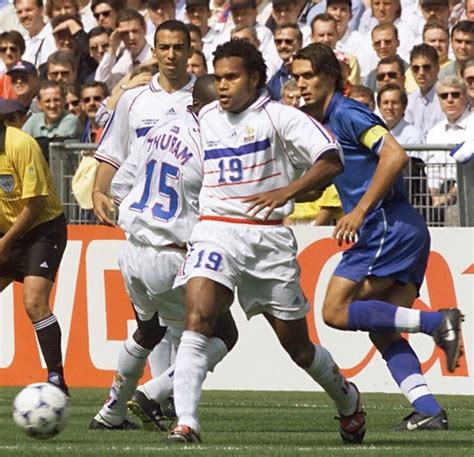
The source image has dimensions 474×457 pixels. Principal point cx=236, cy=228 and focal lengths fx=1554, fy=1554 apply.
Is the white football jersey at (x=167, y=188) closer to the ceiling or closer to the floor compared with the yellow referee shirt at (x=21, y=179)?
closer to the ceiling

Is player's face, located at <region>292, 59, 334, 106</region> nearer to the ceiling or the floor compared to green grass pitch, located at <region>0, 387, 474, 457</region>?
nearer to the ceiling

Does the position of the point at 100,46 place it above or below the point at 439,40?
below

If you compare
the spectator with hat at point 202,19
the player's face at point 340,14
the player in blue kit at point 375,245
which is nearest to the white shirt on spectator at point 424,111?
the player's face at point 340,14

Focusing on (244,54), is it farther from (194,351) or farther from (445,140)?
(445,140)

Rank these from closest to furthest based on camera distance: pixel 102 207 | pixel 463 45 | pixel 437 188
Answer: pixel 102 207 → pixel 437 188 → pixel 463 45

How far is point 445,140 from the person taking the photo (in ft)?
48.6

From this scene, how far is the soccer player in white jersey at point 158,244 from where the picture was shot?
938cm

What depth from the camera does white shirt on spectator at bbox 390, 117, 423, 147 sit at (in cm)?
1491

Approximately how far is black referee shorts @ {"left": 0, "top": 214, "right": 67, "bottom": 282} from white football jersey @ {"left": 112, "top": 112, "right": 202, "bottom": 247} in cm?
250

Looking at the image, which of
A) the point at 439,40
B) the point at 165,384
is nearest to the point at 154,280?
the point at 165,384

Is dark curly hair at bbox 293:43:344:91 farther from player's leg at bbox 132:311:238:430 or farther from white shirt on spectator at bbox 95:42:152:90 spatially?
white shirt on spectator at bbox 95:42:152:90

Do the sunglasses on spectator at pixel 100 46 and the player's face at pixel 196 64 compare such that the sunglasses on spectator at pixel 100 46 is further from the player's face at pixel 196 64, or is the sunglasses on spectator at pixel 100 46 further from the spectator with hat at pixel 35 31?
the player's face at pixel 196 64

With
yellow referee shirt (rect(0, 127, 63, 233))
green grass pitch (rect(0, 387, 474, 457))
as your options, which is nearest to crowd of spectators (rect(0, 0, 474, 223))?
yellow referee shirt (rect(0, 127, 63, 233))

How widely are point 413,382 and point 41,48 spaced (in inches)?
455
